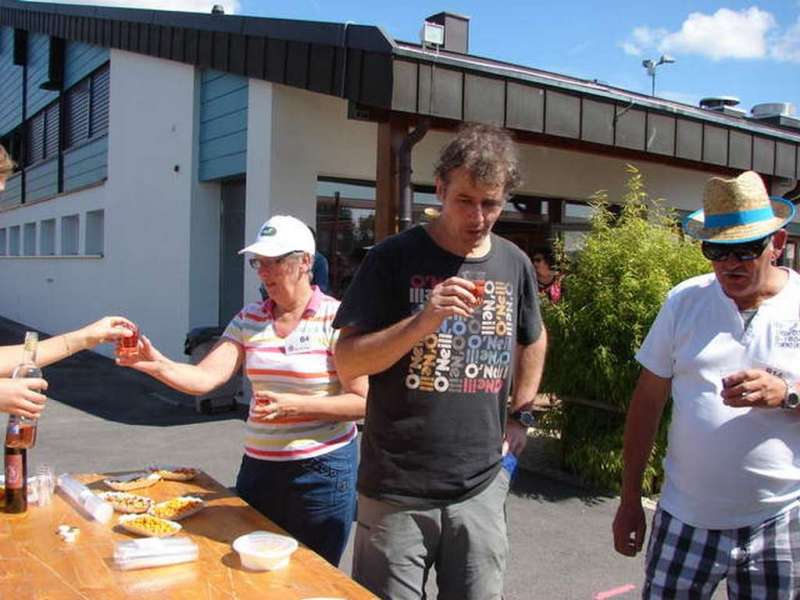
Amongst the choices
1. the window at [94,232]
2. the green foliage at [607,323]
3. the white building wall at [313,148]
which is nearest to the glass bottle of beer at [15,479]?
the green foliage at [607,323]

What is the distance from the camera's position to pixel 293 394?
2.71m

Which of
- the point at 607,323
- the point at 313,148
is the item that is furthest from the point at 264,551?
the point at 313,148

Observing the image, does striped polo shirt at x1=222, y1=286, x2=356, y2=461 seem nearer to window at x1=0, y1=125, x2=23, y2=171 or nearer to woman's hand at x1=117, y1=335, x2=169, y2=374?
woman's hand at x1=117, y1=335, x2=169, y2=374

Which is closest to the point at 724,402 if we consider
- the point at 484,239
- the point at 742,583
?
the point at 742,583

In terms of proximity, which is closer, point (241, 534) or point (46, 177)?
point (241, 534)

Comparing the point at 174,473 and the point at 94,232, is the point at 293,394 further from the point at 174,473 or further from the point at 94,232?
the point at 94,232

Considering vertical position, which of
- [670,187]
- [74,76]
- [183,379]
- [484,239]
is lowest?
[183,379]

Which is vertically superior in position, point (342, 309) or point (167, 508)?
point (342, 309)

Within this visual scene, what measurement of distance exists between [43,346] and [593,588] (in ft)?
9.87

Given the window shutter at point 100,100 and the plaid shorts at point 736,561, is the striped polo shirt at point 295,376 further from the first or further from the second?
the window shutter at point 100,100

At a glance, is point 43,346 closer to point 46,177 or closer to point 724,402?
point 724,402

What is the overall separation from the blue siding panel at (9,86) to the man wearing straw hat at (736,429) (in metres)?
21.3

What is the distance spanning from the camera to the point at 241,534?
232cm

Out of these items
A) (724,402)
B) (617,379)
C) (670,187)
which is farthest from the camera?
(670,187)
